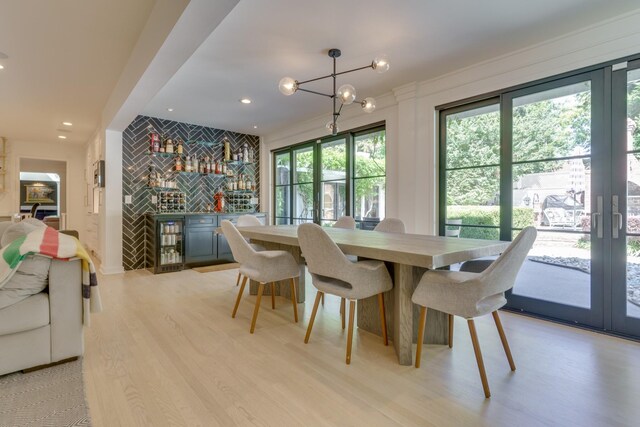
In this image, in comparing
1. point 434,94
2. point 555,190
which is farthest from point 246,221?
point 555,190

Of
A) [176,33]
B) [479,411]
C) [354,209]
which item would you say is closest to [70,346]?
[176,33]

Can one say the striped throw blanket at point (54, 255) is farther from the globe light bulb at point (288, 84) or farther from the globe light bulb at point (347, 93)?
the globe light bulb at point (347, 93)

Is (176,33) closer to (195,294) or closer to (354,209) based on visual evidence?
(195,294)

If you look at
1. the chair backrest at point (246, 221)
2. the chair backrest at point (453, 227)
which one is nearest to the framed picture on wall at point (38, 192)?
the chair backrest at point (246, 221)

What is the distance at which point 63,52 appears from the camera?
3.03 metres

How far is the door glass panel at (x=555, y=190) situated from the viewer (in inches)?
107

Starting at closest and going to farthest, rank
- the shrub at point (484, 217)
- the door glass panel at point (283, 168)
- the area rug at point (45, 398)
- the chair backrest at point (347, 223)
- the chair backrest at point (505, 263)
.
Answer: the area rug at point (45, 398), the chair backrest at point (505, 263), the shrub at point (484, 217), the chair backrest at point (347, 223), the door glass panel at point (283, 168)

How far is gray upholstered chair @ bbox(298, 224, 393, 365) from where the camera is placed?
80.5 inches

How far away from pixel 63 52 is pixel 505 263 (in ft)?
13.5

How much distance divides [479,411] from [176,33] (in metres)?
2.80

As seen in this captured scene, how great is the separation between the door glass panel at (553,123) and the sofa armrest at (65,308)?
3.79 metres

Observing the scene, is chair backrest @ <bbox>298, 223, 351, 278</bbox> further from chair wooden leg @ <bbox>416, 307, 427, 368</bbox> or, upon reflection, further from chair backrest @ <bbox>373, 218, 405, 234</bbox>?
chair backrest @ <bbox>373, 218, 405, 234</bbox>

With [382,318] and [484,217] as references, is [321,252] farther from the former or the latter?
[484,217]

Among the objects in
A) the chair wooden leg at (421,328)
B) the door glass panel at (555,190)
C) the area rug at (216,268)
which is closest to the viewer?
the chair wooden leg at (421,328)
